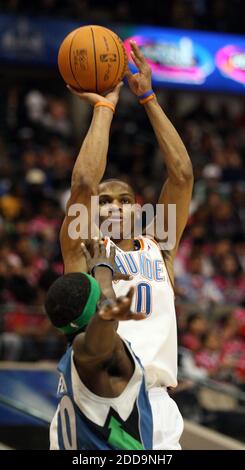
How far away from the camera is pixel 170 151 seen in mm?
4961

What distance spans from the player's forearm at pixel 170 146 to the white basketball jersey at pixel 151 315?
1.39 ft

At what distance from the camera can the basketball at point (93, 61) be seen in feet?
15.9

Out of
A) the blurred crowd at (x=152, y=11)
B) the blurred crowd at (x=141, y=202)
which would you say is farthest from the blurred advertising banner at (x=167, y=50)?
the blurred crowd at (x=141, y=202)

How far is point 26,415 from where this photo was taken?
687 centimetres

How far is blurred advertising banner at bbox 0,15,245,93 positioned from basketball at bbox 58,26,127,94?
943cm

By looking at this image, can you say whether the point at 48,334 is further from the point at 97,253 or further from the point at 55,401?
the point at 97,253

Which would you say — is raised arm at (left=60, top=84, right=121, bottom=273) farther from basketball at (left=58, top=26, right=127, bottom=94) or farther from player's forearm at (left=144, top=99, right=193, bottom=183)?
player's forearm at (left=144, top=99, right=193, bottom=183)

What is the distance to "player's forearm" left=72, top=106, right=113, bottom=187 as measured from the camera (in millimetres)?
4531

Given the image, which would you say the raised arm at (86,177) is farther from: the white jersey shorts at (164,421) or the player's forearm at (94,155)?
the white jersey shorts at (164,421)

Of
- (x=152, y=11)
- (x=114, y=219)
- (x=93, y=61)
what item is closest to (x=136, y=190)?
(x=152, y=11)

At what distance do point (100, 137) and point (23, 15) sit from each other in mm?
10193

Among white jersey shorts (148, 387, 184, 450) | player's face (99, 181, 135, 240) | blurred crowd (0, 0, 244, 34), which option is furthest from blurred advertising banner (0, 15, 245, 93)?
white jersey shorts (148, 387, 184, 450)

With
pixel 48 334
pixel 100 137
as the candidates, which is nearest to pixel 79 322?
pixel 100 137

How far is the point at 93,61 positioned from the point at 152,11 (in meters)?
11.4
